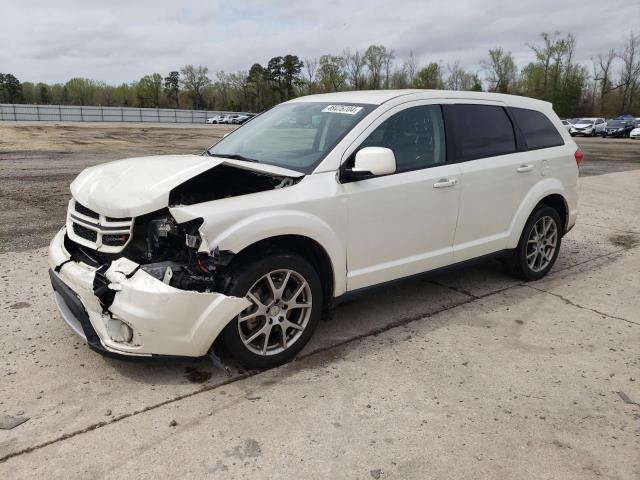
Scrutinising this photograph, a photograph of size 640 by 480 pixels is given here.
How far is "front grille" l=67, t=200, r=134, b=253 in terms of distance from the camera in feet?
10.6

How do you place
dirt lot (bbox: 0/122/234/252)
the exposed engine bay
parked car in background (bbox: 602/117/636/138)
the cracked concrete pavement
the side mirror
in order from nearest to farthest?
the cracked concrete pavement → the exposed engine bay → the side mirror → dirt lot (bbox: 0/122/234/252) → parked car in background (bbox: 602/117/636/138)

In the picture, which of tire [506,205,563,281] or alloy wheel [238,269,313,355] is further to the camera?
tire [506,205,563,281]

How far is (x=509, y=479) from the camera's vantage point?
2.57 m

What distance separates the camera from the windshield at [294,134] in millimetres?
3871

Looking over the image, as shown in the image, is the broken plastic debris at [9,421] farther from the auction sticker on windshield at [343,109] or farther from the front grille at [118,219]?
the auction sticker on windshield at [343,109]

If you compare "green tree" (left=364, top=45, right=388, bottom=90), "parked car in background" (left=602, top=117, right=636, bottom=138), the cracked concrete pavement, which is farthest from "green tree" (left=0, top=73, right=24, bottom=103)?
the cracked concrete pavement

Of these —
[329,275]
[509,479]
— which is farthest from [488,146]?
[509,479]

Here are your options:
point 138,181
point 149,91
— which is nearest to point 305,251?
point 138,181

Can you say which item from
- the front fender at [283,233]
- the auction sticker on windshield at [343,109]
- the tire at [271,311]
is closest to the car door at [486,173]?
the auction sticker on windshield at [343,109]

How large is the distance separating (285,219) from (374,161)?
0.72 m

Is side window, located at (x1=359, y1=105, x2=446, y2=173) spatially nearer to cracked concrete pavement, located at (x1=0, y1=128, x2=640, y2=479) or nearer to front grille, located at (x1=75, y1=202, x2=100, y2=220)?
cracked concrete pavement, located at (x1=0, y1=128, x2=640, y2=479)

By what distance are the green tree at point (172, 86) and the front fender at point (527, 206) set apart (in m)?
107

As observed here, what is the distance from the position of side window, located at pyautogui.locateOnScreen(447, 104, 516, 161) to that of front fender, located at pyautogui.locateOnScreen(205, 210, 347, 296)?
1.48 meters

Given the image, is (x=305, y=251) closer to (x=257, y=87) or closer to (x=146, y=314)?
(x=146, y=314)
